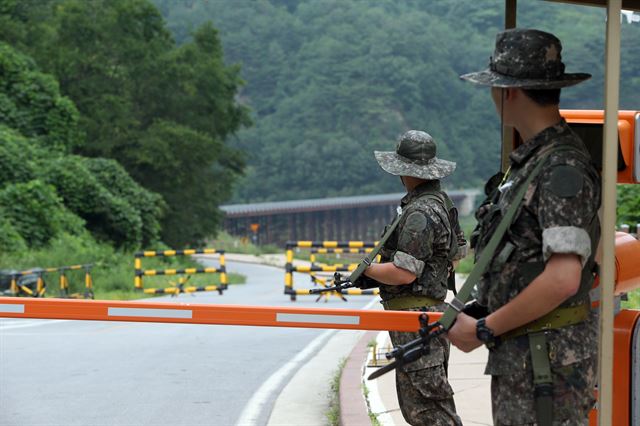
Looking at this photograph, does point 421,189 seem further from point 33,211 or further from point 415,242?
point 33,211

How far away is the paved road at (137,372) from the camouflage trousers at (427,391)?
10.3 ft

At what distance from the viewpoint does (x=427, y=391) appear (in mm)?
5496

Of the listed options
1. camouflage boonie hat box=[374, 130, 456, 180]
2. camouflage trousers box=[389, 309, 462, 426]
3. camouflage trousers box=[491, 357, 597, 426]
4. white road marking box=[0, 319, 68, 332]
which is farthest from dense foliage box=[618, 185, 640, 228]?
camouflage trousers box=[491, 357, 597, 426]

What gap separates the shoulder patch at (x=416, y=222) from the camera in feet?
18.4

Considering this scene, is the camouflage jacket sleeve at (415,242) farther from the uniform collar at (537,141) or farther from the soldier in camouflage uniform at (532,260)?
the uniform collar at (537,141)

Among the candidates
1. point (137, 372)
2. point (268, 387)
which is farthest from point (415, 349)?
point (137, 372)

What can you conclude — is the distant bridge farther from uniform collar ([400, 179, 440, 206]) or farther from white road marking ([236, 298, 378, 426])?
uniform collar ([400, 179, 440, 206])

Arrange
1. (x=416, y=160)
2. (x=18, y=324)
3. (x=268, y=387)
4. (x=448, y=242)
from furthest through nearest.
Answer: (x=18, y=324) < (x=268, y=387) < (x=416, y=160) < (x=448, y=242)

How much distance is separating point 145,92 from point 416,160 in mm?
52135

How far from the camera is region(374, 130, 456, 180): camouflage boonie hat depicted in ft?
19.0

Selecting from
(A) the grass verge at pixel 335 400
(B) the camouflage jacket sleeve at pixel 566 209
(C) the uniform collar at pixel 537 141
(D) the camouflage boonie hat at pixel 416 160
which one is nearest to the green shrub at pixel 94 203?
(A) the grass verge at pixel 335 400

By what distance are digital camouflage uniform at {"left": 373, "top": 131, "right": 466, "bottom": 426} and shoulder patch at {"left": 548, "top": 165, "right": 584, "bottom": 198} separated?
2041 millimetres

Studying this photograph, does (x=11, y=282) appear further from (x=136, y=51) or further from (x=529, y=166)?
(x=136, y=51)

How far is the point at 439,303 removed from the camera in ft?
19.1
